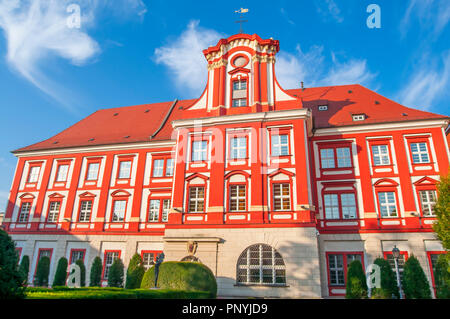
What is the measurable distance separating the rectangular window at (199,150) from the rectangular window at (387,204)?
43.4 feet

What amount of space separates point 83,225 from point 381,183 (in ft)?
81.0

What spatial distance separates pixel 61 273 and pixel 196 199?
12643mm

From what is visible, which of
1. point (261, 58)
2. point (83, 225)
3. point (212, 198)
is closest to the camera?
point (212, 198)

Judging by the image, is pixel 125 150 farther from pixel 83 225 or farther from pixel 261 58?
pixel 261 58

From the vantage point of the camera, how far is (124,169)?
95.6 feet

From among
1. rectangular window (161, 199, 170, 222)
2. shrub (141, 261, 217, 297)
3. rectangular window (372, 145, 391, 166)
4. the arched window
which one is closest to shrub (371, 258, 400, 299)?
the arched window

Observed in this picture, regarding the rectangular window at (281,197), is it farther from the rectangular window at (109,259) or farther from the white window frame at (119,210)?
the rectangular window at (109,259)

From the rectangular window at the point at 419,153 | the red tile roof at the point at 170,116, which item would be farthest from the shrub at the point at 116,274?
the rectangular window at the point at 419,153

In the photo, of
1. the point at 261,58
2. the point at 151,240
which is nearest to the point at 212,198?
the point at 151,240

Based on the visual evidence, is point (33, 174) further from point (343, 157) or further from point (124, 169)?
point (343, 157)

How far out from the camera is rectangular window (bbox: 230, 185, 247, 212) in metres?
21.7

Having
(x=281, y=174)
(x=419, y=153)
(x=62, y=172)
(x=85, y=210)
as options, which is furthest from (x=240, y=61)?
(x=62, y=172)
